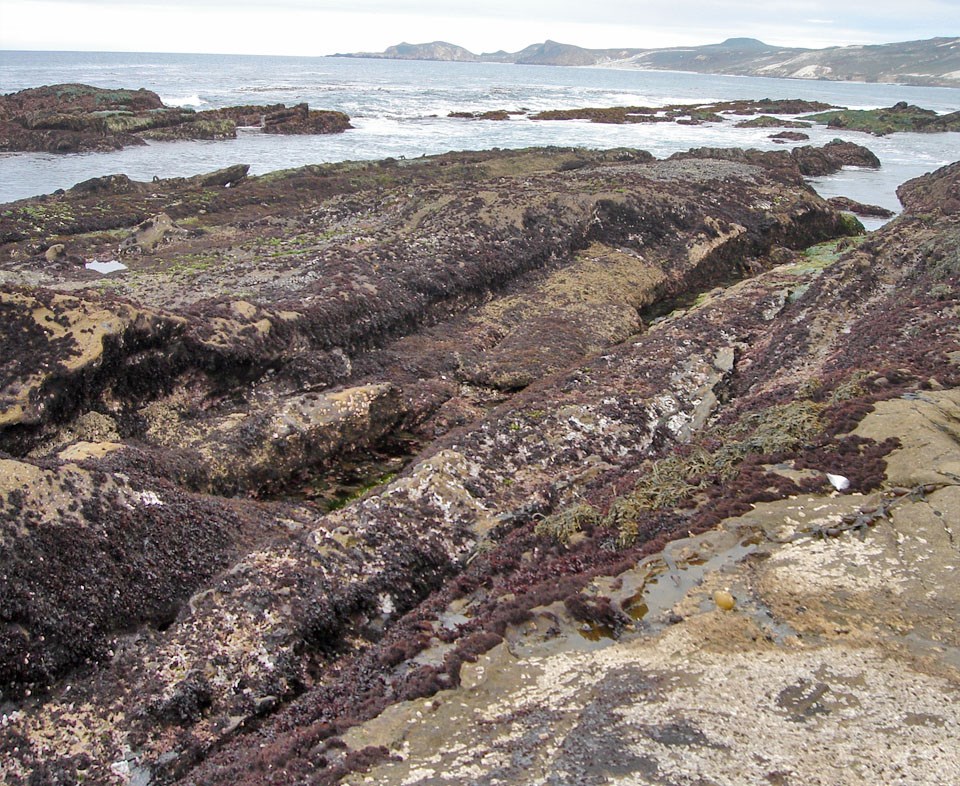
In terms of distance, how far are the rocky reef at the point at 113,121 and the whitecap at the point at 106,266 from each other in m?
32.8

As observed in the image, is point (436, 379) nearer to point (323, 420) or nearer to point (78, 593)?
point (323, 420)

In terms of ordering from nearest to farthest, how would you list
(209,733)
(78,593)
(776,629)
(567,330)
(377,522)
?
(776,629) < (209,733) < (78,593) < (377,522) < (567,330)

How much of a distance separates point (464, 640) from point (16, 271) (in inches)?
734

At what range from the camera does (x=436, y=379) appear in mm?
14398

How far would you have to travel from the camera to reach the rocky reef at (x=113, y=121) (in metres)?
48.5

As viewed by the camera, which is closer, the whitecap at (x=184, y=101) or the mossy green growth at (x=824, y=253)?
the mossy green growth at (x=824, y=253)

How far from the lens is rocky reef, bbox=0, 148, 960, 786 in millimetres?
5148

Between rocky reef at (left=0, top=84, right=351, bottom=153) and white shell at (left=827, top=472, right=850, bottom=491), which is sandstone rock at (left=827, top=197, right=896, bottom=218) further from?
rocky reef at (left=0, top=84, right=351, bottom=153)

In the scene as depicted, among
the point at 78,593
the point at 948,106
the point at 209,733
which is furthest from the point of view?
the point at 948,106

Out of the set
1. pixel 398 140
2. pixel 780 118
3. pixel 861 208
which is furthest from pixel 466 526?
pixel 780 118

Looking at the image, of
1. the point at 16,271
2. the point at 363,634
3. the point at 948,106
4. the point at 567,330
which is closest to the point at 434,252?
the point at 567,330

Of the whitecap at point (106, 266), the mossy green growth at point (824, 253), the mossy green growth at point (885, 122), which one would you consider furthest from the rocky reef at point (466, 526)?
the mossy green growth at point (885, 122)

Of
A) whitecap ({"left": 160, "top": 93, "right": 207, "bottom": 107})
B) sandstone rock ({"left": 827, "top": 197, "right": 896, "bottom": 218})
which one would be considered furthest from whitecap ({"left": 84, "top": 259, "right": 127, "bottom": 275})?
whitecap ({"left": 160, "top": 93, "right": 207, "bottom": 107})

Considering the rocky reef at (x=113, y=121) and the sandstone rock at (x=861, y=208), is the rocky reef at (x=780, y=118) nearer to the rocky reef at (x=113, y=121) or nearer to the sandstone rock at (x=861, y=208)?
the rocky reef at (x=113, y=121)
